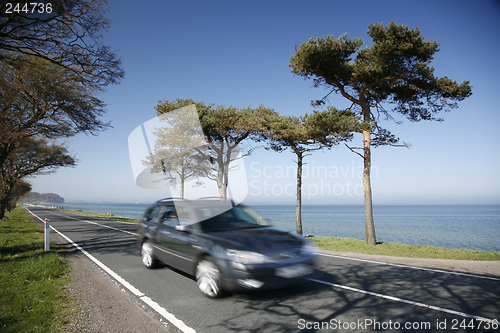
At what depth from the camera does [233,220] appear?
5.88 meters

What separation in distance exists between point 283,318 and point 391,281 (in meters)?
3.12

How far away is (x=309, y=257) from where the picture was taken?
4.91 metres

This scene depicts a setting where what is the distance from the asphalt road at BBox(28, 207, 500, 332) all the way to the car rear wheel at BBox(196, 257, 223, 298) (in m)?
0.13

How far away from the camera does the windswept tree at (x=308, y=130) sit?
13102 millimetres

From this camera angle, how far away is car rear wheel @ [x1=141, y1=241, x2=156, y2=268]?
22.1ft

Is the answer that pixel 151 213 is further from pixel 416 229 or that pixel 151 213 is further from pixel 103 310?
pixel 416 229

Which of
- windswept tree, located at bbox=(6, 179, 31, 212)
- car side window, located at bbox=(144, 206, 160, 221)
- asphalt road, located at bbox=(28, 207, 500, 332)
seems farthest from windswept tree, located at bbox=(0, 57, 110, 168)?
windswept tree, located at bbox=(6, 179, 31, 212)

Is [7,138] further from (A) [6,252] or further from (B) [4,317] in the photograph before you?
(B) [4,317]

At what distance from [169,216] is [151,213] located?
1.20 m

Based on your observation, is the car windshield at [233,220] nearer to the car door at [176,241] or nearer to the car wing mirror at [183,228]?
the car wing mirror at [183,228]

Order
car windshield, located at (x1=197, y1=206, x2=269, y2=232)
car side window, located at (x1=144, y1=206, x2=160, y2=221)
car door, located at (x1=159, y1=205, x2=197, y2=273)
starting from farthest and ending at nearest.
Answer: car side window, located at (x1=144, y1=206, x2=160, y2=221)
car windshield, located at (x1=197, y1=206, x2=269, y2=232)
car door, located at (x1=159, y1=205, x2=197, y2=273)

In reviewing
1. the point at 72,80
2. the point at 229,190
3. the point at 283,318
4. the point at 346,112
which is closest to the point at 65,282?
the point at 283,318

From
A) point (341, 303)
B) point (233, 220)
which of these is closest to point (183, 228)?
point (233, 220)

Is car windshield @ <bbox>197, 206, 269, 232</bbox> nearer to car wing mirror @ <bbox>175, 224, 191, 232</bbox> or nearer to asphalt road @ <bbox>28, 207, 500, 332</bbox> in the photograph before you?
car wing mirror @ <bbox>175, 224, 191, 232</bbox>
